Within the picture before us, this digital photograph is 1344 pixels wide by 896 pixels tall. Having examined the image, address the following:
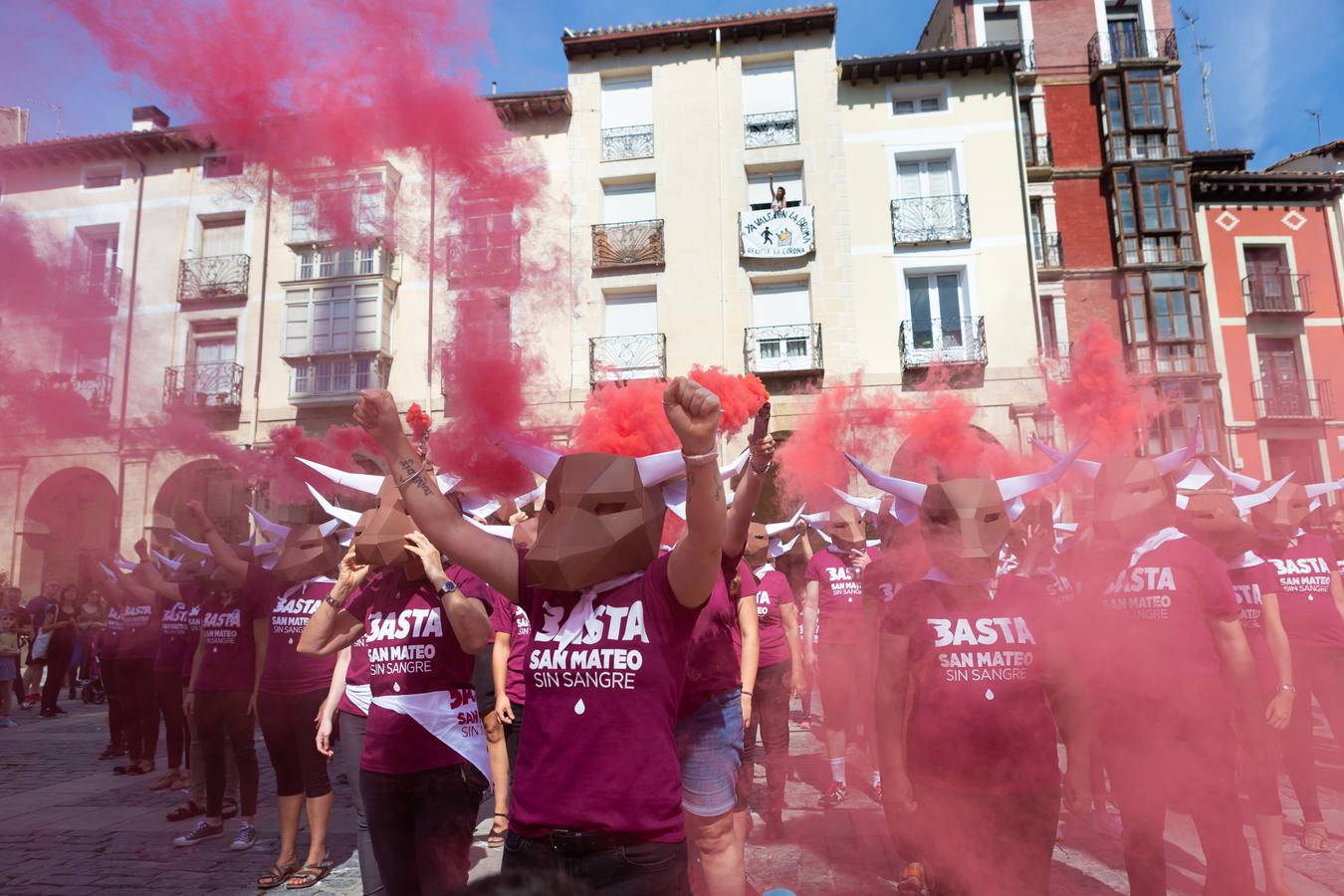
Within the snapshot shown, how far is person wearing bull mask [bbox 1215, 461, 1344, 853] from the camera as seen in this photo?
5.27 meters

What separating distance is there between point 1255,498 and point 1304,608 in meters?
0.97

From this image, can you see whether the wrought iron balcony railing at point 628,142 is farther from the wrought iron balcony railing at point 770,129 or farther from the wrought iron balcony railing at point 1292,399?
the wrought iron balcony railing at point 1292,399

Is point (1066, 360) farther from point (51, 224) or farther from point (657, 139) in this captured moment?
point (51, 224)

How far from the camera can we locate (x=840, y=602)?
6887mm

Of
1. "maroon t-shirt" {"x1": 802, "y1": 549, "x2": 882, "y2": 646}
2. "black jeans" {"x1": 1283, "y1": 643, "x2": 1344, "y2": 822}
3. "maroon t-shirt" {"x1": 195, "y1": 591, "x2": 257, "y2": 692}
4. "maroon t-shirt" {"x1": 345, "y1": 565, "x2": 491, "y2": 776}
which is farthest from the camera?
"maroon t-shirt" {"x1": 802, "y1": 549, "x2": 882, "y2": 646}

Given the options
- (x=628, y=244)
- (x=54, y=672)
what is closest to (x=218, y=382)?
(x=54, y=672)

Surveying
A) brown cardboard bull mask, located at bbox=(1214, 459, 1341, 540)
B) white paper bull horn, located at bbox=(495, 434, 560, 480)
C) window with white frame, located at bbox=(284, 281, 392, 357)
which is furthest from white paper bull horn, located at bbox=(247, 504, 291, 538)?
window with white frame, located at bbox=(284, 281, 392, 357)

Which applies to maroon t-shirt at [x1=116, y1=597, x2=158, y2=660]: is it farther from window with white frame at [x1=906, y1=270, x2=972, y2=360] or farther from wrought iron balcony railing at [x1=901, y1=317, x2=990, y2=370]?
window with white frame at [x1=906, y1=270, x2=972, y2=360]

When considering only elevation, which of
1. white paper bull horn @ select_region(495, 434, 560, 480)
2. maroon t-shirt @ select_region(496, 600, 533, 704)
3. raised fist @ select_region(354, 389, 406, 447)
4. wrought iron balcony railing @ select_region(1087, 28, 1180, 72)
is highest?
wrought iron balcony railing @ select_region(1087, 28, 1180, 72)

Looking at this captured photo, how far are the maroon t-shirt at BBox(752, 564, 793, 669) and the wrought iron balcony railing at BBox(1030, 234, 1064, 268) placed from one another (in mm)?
17556

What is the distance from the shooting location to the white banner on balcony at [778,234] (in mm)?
18734

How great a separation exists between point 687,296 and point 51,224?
1380cm

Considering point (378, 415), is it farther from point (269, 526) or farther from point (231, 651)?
point (269, 526)

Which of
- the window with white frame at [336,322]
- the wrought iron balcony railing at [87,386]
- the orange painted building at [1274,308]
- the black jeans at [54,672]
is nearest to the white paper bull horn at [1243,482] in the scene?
the wrought iron balcony railing at [87,386]
